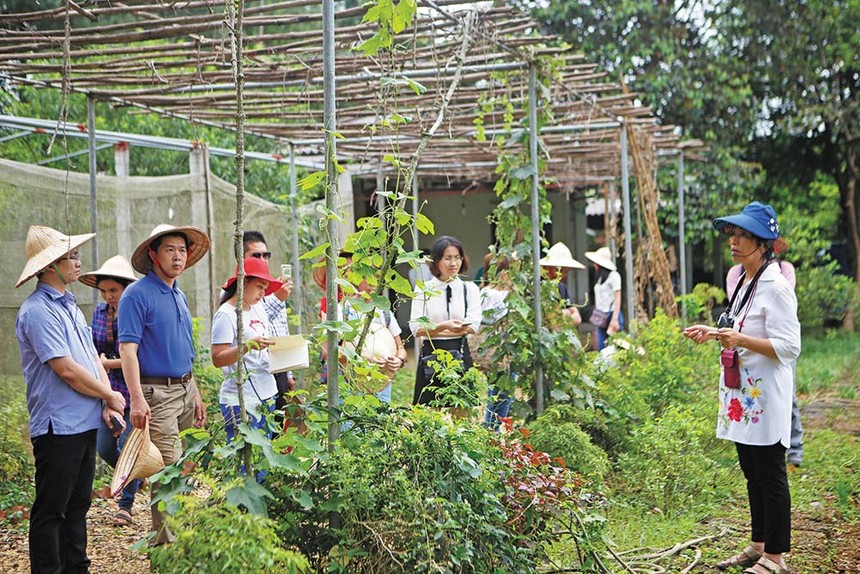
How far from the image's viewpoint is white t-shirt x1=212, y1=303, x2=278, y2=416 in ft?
17.1

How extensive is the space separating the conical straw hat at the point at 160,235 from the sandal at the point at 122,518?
1.63 meters

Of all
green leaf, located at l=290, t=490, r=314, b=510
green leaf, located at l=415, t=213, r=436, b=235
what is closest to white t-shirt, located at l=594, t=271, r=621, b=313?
green leaf, located at l=415, t=213, r=436, b=235

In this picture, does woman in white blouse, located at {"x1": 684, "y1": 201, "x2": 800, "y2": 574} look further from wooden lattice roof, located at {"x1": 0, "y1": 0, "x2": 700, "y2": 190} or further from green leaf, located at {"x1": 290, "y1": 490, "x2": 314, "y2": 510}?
green leaf, located at {"x1": 290, "y1": 490, "x2": 314, "y2": 510}

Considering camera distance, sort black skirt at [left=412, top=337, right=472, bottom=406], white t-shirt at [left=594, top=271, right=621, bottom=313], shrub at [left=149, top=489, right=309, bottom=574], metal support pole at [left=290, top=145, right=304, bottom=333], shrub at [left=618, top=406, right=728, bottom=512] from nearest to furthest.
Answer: shrub at [left=149, top=489, right=309, bottom=574] < shrub at [left=618, top=406, right=728, bottom=512] < black skirt at [left=412, top=337, right=472, bottom=406] < metal support pole at [left=290, top=145, right=304, bottom=333] < white t-shirt at [left=594, top=271, right=621, bottom=313]

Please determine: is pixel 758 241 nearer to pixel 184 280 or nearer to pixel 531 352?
pixel 531 352

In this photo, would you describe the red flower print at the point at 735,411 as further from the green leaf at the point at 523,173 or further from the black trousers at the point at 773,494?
the green leaf at the point at 523,173

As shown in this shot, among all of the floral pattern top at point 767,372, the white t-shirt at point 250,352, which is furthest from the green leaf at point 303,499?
the floral pattern top at point 767,372

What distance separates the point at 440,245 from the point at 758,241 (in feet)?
8.14

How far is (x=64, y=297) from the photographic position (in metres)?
4.36

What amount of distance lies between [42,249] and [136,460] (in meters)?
1.09

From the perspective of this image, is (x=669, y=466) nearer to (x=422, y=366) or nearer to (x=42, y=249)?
(x=422, y=366)

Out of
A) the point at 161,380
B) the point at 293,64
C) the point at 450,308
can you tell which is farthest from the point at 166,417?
the point at 293,64

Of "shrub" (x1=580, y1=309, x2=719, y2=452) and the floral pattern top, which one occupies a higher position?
the floral pattern top

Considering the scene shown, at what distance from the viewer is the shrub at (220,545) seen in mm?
2920
